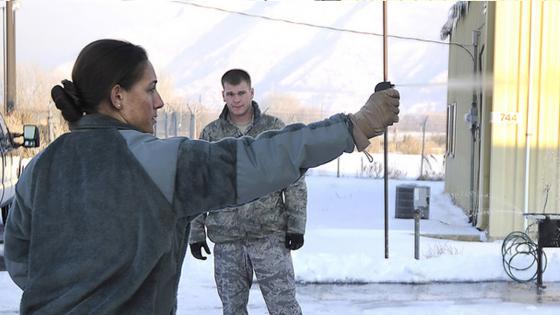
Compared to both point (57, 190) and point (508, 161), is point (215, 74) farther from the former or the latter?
point (57, 190)

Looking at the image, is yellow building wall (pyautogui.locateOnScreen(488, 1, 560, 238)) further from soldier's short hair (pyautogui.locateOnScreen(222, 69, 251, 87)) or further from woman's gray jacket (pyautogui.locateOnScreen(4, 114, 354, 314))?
woman's gray jacket (pyautogui.locateOnScreen(4, 114, 354, 314))

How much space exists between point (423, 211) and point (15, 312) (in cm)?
751

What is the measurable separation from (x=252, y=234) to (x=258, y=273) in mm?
222

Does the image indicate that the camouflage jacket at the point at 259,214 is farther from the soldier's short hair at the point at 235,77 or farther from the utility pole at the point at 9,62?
the utility pole at the point at 9,62

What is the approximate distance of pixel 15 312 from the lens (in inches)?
240

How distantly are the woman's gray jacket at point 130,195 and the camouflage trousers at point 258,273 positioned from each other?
8.23 ft

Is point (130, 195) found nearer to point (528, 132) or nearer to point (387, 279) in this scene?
point (387, 279)

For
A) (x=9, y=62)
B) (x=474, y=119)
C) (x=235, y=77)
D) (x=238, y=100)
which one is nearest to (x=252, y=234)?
(x=238, y=100)

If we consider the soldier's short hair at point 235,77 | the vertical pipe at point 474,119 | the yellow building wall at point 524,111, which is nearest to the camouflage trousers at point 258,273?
the soldier's short hair at point 235,77

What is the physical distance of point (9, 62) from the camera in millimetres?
18516

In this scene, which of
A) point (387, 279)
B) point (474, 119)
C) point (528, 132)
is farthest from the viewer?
point (474, 119)

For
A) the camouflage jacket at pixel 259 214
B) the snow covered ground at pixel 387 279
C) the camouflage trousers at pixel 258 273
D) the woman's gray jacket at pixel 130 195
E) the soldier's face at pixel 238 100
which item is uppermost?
the soldier's face at pixel 238 100

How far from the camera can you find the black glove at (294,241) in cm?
427

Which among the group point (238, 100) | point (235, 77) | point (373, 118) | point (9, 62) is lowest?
point (373, 118)
